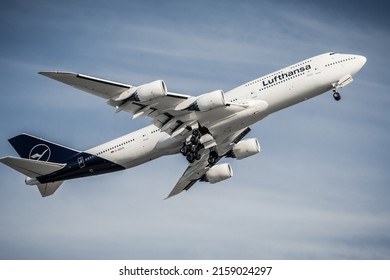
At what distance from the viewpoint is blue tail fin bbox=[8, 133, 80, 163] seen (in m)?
56.7

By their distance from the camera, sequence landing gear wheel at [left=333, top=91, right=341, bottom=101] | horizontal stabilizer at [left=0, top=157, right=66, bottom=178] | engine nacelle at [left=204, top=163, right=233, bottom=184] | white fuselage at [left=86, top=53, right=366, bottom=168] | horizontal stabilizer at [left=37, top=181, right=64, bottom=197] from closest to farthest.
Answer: white fuselage at [left=86, top=53, right=366, bottom=168], landing gear wheel at [left=333, top=91, right=341, bottom=101], horizontal stabilizer at [left=0, top=157, right=66, bottom=178], horizontal stabilizer at [left=37, top=181, right=64, bottom=197], engine nacelle at [left=204, top=163, right=233, bottom=184]

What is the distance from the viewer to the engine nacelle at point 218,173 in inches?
2359

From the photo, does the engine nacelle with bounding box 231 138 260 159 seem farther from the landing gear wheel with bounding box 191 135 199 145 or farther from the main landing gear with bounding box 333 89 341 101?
the main landing gear with bounding box 333 89 341 101

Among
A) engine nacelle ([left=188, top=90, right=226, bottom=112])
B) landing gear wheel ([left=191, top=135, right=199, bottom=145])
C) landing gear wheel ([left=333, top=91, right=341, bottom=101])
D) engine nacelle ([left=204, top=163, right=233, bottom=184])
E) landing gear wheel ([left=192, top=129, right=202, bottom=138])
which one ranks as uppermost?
engine nacelle ([left=188, top=90, right=226, bottom=112])

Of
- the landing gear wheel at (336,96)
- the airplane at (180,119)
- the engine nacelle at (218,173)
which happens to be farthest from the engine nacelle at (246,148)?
the landing gear wheel at (336,96)

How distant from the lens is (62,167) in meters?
55.8

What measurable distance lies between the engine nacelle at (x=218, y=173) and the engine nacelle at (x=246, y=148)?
2749 millimetres

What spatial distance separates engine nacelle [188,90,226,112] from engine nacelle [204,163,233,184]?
11698 mm

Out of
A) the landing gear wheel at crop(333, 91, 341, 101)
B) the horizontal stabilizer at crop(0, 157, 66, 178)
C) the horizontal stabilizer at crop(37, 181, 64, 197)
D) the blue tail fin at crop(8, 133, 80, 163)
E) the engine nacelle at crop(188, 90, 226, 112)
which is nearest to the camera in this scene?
the engine nacelle at crop(188, 90, 226, 112)

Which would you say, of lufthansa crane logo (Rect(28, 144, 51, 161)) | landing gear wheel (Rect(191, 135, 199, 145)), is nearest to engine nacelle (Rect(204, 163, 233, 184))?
landing gear wheel (Rect(191, 135, 199, 145))

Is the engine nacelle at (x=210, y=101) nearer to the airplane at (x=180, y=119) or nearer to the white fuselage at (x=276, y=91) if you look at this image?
the airplane at (x=180, y=119)

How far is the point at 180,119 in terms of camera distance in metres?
51.3

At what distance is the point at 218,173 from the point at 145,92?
1471 centimetres

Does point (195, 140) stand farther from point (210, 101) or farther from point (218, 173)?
point (218, 173)
